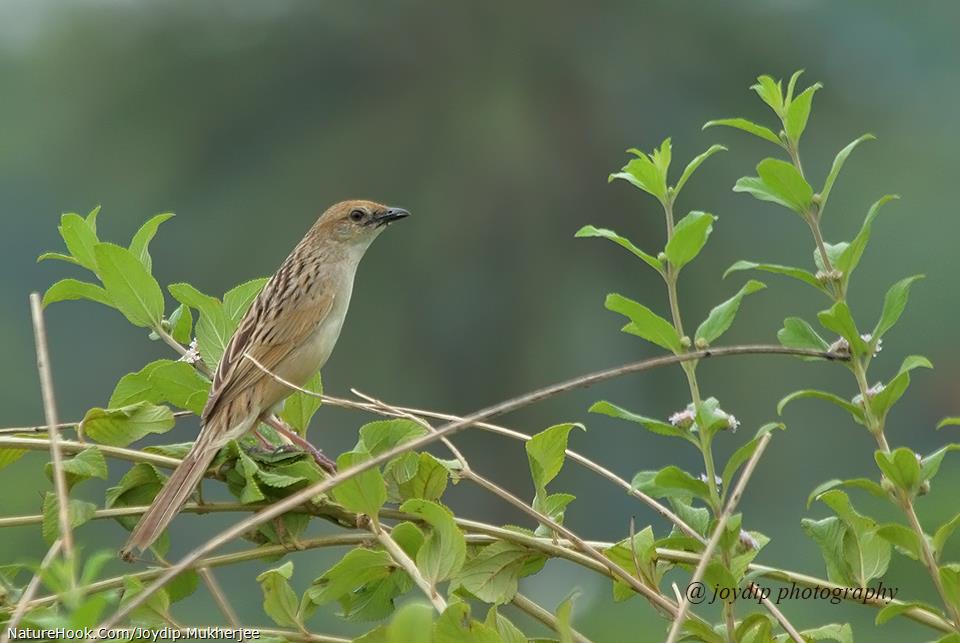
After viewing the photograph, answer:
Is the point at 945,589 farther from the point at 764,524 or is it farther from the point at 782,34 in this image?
the point at 782,34

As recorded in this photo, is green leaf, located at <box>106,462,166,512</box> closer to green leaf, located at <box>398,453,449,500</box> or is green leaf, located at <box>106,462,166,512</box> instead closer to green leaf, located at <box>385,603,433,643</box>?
green leaf, located at <box>398,453,449,500</box>

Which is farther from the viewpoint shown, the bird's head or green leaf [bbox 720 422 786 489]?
the bird's head

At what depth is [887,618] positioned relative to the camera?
1613 millimetres

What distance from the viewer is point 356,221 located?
3.90 metres

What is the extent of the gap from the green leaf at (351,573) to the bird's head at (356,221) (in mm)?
2223

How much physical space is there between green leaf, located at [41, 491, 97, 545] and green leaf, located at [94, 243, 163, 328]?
0.44 metres

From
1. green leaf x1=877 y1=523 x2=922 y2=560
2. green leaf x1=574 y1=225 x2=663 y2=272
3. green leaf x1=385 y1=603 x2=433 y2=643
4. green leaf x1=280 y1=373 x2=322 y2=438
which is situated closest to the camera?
green leaf x1=385 y1=603 x2=433 y2=643

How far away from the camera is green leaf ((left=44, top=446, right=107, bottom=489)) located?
169 cm

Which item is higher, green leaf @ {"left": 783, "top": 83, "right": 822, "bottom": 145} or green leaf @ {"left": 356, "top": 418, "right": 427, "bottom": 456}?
green leaf @ {"left": 783, "top": 83, "right": 822, "bottom": 145}

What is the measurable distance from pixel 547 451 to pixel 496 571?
7.1 inches

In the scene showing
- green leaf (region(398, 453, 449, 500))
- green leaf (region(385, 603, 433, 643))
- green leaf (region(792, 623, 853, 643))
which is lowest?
green leaf (region(792, 623, 853, 643))

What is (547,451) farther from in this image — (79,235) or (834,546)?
(79,235)

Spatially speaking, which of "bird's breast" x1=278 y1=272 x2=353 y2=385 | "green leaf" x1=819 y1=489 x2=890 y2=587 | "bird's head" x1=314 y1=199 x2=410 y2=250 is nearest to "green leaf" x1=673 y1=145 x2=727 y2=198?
"green leaf" x1=819 y1=489 x2=890 y2=587

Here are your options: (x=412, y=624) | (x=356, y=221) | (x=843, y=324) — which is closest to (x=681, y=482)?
(x=843, y=324)
